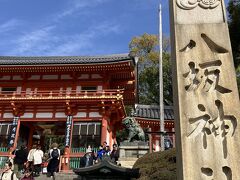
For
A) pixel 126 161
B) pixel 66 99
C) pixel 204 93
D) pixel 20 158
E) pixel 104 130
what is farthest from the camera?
pixel 66 99

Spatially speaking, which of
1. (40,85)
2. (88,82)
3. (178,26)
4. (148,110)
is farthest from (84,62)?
(178,26)

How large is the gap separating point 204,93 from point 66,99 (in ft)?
48.0

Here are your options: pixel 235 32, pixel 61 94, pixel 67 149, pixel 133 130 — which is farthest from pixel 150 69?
pixel 133 130

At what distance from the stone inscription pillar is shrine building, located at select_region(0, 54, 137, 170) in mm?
13434

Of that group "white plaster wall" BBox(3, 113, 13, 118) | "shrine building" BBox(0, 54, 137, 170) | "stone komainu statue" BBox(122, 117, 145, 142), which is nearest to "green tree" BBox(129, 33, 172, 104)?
"shrine building" BBox(0, 54, 137, 170)

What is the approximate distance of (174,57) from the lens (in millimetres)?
3039

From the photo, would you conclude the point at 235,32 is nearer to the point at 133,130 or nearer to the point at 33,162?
the point at 133,130

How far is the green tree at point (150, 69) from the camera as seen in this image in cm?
2830

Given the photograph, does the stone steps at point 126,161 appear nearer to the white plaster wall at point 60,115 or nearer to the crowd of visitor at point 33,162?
the crowd of visitor at point 33,162

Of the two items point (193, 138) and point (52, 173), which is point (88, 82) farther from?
point (193, 138)

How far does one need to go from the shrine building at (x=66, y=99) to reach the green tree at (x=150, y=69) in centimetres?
896

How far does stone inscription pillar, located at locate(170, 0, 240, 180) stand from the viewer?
258 centimetres

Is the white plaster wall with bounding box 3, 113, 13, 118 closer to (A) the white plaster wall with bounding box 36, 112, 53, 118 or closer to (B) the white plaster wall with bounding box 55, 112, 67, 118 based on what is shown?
(A) the white plaster wall with bounding box 36, 112, 53, 118

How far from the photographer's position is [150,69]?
28.3m
